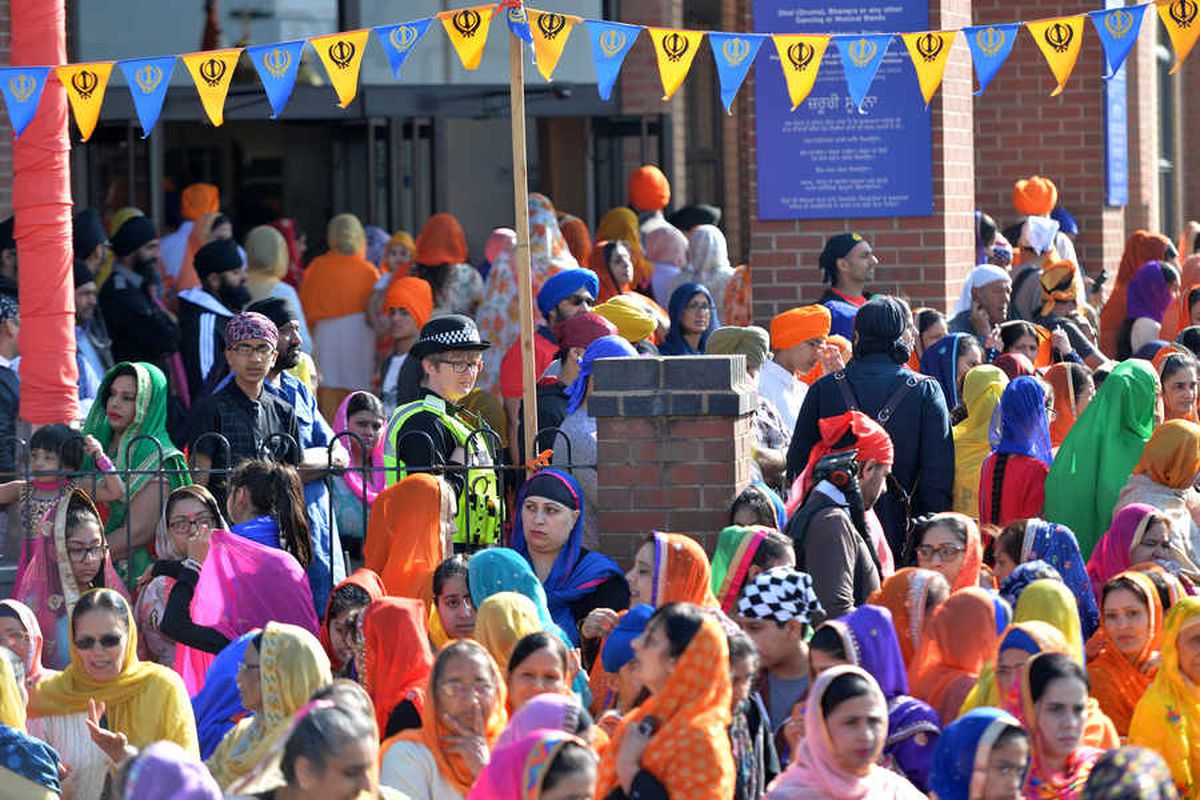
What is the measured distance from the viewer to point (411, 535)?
7617mm

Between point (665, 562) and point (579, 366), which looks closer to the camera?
point (665, 562)

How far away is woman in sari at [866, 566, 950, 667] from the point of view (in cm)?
688

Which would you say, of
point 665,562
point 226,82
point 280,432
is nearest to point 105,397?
point 280,432

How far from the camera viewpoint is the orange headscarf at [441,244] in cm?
1280

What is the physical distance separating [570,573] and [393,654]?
1.05 m

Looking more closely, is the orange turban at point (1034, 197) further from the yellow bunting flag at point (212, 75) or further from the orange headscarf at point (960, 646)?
the orange headscarf at point (960, 646)

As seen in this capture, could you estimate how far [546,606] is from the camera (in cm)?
729

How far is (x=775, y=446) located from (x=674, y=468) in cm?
140

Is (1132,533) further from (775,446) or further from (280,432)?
(280,432)

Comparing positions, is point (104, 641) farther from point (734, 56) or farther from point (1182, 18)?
point (1182, 18)

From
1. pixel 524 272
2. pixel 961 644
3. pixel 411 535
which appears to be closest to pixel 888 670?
pixel 961 644

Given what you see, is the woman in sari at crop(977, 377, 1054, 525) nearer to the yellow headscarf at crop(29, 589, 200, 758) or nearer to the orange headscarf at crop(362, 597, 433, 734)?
the orange headscarf at crop(362, 597, 433, 734)

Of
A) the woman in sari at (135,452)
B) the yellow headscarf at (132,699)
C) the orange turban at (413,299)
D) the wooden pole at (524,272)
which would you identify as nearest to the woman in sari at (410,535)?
the wooden pole at (524,272)

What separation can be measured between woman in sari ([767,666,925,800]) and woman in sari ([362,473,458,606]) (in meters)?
2.26
